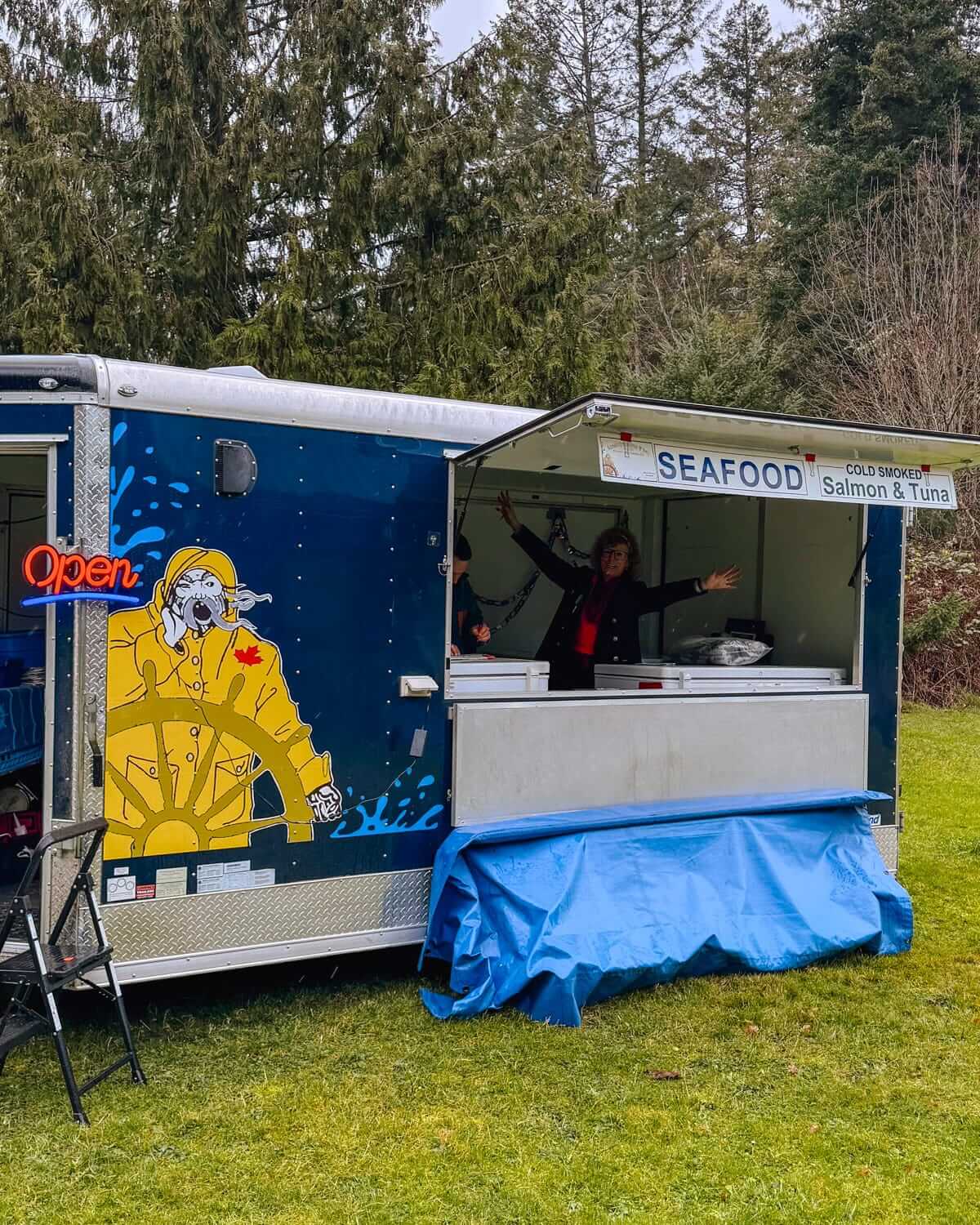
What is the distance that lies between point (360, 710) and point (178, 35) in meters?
11.1

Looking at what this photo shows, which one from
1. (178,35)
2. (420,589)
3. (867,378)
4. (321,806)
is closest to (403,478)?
(420,589)

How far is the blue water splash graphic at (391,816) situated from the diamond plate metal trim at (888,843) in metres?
2.48

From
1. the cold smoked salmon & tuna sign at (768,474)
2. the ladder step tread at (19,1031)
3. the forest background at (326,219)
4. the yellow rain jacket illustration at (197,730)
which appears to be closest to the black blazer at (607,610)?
the cold smoked salmon & tuna sign at (768,474)

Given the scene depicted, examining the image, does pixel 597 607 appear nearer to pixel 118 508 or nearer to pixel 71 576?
pixel 118 508

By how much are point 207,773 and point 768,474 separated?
2672mm

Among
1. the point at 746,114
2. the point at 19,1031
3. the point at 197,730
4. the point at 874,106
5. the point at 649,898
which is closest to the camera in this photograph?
the point at 19,1031

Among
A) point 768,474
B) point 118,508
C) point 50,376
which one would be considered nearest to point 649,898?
point 768,474

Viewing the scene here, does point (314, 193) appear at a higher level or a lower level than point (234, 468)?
higher

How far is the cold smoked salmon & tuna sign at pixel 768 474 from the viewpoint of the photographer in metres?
4.75

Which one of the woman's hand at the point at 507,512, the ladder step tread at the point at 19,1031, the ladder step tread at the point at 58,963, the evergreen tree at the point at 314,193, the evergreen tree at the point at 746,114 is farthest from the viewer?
the evergreen tree at the point at 746,114

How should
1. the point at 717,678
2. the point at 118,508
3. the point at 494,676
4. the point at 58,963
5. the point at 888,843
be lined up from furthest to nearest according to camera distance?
the point at 888,843 → the point at 717,678 → the point at 494,676 → the point at 118,508 → the point at 58,963

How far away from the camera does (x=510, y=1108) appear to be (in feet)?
12.6

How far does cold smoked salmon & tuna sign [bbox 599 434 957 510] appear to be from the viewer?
187 inches

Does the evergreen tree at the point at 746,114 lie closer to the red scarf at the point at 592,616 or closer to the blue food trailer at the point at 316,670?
the red scarf at the point at 592,616
